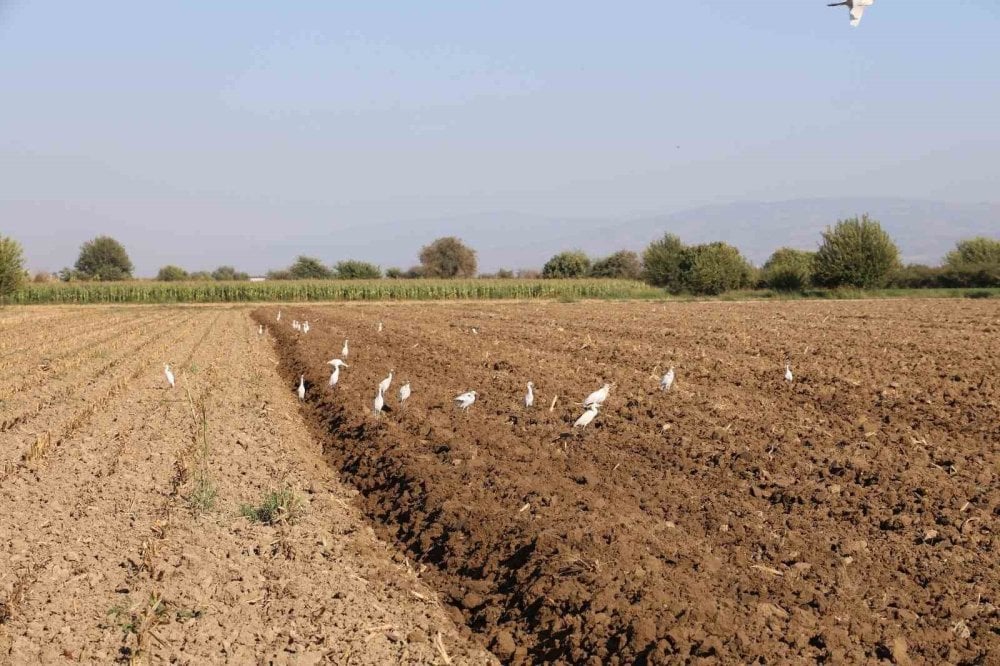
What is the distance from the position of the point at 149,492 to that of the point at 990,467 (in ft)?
26.8

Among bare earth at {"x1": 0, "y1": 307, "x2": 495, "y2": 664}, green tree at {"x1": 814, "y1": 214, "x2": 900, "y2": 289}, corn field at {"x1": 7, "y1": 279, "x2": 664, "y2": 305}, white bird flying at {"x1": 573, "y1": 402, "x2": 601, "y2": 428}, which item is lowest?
bare earth at {"x1": 0, "y1": 307, "x2": 495, "y2": 664}

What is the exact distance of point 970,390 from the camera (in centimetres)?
1412

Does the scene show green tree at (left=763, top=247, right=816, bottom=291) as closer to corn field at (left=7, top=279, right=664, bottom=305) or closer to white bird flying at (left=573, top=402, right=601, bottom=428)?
corn field at (left=7, top=279, right=664, bottom=305)

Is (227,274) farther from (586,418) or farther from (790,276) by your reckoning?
(586,418)

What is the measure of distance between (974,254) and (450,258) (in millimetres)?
59830

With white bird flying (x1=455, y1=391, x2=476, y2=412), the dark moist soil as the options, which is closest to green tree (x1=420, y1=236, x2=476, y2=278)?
the dark moist soil

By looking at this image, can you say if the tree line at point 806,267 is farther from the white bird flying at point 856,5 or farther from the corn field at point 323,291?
the white bird flying at point 856,5

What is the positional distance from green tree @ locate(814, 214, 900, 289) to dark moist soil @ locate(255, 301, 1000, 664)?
1707 inches

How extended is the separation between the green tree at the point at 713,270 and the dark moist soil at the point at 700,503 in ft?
158

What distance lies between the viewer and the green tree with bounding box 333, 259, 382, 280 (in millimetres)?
86125

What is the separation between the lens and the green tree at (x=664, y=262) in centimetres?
6962

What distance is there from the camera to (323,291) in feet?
220

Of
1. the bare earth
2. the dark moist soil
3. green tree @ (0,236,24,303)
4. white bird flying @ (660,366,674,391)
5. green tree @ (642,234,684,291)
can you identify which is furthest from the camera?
green tree @ (642,234,684,291)

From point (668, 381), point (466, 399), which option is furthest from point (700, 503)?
point (668, 381)
